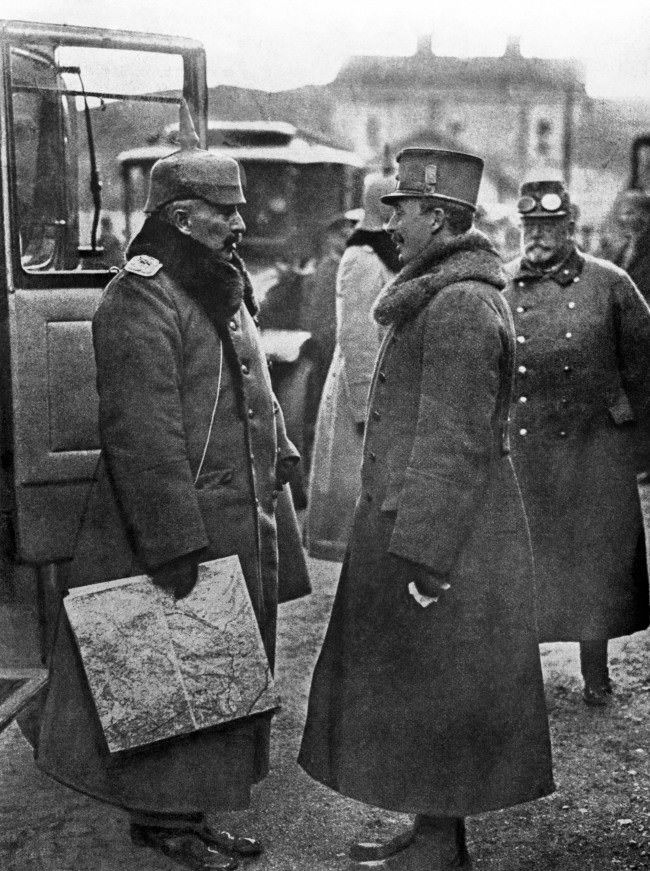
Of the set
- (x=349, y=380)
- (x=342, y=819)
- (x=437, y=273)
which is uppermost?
(x=437, y=273)

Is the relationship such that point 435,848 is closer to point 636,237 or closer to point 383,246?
point 383,246

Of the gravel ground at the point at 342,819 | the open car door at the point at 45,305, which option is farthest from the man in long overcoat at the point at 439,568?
the open car door at the point at 45,305

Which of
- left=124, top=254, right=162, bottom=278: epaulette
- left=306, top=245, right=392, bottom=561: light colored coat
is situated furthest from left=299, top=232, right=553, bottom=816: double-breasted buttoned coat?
left=306, top=245, right=392, bottom=561: light colored coat

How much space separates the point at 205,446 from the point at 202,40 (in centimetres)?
184

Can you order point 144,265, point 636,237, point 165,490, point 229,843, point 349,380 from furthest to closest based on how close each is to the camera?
point 636,237 → point 349,380 → point 229,843 → point 144,265 → point 165,490

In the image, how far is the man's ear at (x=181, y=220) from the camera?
3346 mm

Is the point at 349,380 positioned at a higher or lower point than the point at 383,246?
lower

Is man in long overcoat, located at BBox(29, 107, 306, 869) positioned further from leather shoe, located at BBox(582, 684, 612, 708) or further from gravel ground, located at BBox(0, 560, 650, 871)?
leather shoe, located at BBox(582, 684, 612, 708)

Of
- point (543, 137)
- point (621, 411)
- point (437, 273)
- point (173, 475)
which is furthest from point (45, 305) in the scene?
point (543, 137)

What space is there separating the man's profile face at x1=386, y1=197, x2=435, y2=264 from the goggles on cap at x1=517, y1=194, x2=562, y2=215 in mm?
1698

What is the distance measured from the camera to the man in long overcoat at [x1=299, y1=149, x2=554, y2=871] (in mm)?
2980

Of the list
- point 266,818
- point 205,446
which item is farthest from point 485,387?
point 266,818

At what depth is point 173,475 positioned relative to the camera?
318 centimetres

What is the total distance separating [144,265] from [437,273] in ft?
2.72
